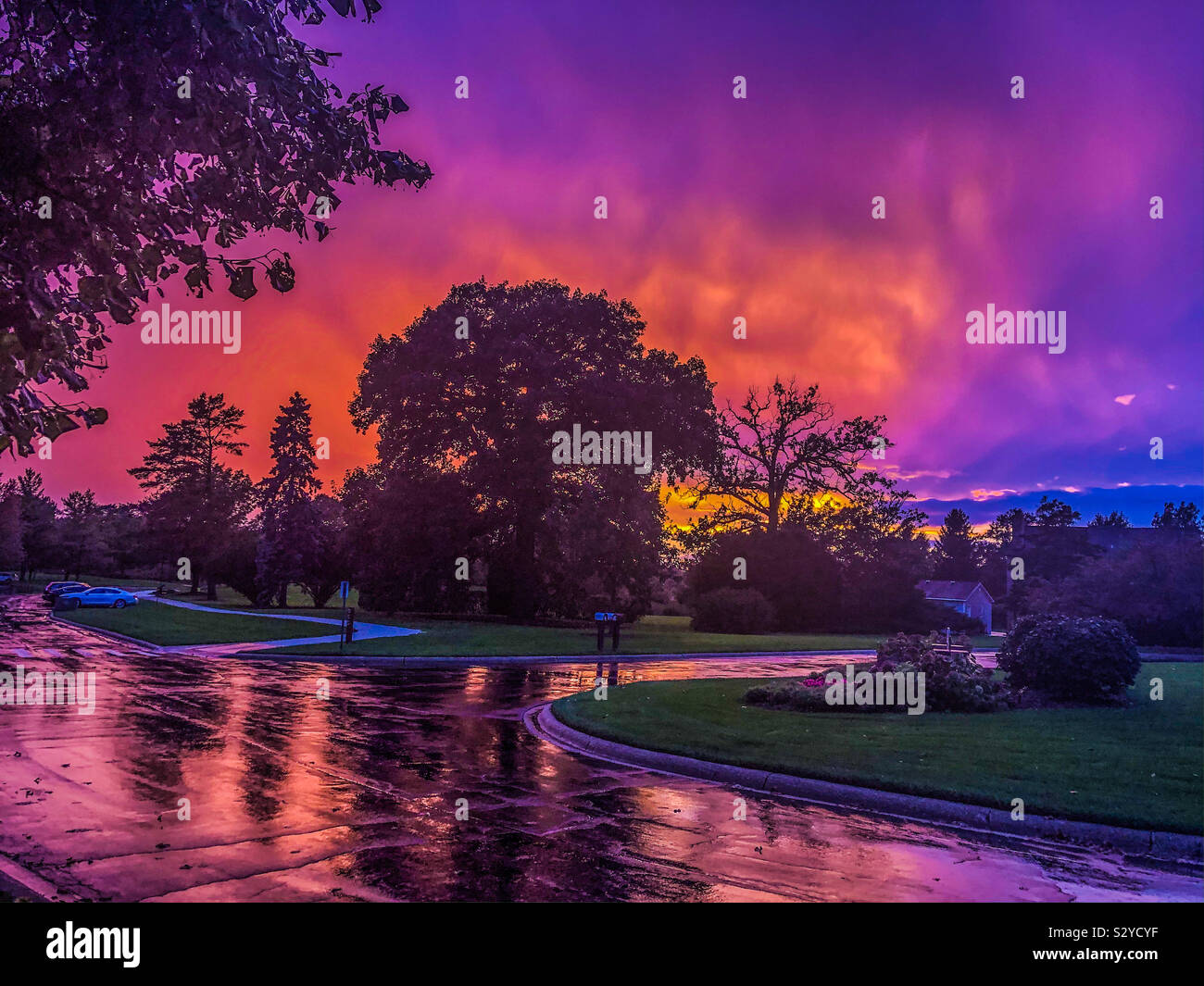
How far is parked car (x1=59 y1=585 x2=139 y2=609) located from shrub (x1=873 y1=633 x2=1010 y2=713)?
139ft

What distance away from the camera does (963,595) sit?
85.2 metres

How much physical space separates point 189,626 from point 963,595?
73419mm

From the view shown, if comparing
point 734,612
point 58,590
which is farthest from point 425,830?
point 58,590

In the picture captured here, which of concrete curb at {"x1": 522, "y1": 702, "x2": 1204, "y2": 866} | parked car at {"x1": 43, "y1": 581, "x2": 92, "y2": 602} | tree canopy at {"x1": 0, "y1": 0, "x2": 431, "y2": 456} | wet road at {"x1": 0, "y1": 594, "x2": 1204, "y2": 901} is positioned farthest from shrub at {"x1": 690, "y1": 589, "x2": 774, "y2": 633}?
tree canopy at {"x1": 0, "y1": 0, "x2": 431, "y2": 456}

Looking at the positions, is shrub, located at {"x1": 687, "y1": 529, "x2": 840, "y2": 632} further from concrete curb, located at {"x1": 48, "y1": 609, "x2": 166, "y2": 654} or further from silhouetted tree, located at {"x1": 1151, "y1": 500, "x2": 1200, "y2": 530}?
silhouetted tree, located at {"x1": 1151, "y1": 500, "x2": 1200, "y2": 530}

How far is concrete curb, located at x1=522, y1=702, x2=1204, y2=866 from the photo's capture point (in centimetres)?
780

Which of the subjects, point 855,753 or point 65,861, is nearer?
point 65,861

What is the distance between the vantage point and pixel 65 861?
6348 mm

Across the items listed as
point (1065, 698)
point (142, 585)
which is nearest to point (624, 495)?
point (1065, 698)

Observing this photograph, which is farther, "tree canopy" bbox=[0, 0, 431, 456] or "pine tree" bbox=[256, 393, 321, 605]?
"pine tree" bbox=[256, 393, 321, 605]

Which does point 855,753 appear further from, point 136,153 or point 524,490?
point 524,490

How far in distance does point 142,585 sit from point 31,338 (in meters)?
90.9

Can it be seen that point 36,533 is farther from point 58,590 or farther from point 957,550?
point 957,550

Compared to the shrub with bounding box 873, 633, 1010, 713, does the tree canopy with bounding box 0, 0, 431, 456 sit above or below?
above
